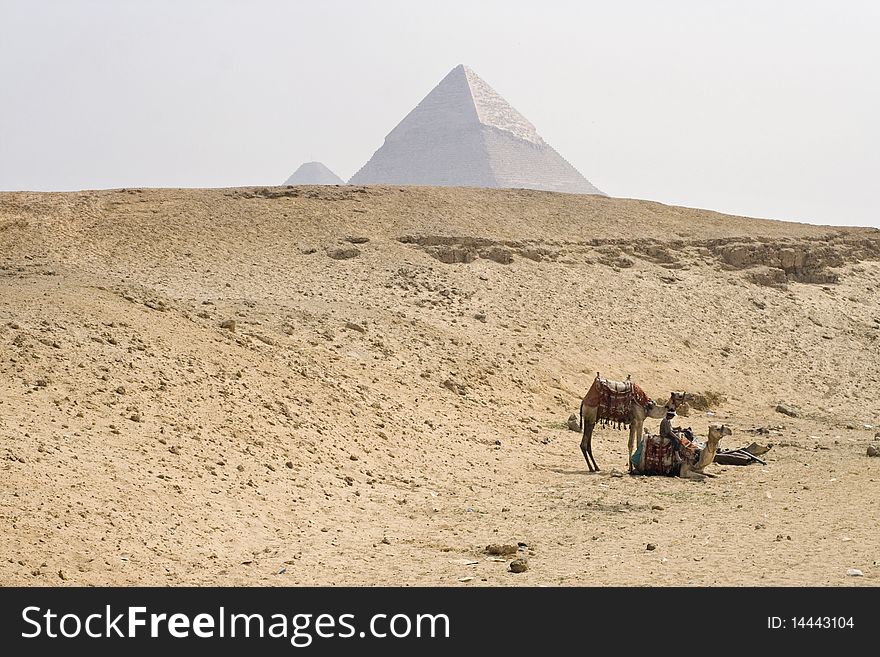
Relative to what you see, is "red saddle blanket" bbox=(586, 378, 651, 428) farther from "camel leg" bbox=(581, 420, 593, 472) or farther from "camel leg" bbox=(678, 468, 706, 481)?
"camel leg" bbox=(678, 468, 706, 481)

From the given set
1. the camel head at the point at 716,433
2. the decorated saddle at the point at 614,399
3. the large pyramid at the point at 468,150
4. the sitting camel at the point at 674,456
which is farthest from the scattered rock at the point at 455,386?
the large pyramid at the point at 468,150

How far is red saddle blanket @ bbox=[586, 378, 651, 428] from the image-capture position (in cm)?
1359

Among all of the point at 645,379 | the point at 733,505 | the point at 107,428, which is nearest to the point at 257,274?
the point at 645,379

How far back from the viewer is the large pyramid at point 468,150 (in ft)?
335

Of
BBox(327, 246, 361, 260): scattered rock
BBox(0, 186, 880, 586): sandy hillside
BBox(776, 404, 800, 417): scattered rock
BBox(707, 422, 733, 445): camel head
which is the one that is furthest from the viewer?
BBox(327, 246, 361, 260): scattered rock

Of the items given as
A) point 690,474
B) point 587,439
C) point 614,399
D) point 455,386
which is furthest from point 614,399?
point 455,386

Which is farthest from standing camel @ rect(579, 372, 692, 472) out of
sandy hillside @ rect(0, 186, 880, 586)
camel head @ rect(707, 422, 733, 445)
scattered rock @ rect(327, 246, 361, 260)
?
scattered rock @ rect(327, 246, 361, 260)

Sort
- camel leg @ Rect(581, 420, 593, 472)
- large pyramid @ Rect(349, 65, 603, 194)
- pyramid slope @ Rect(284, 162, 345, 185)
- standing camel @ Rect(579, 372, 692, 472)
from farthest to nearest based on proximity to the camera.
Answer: pyramid slope @ Rect(284, 162, 345, 185) < large pyramid @ Rect(349, 65, 603, 194) < standing camel @ Rect(579, 372, 692, 472) < camel leg @ Rect(581, 420, 593, 472)

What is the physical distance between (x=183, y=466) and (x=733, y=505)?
18.0 feet

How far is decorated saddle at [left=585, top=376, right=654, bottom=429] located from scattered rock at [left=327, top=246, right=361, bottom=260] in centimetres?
1167

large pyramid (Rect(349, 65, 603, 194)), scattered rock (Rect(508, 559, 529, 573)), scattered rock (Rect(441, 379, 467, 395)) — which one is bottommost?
scattered rock (Rect(508, 559, 529, 573))

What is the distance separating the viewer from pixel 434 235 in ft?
84.6

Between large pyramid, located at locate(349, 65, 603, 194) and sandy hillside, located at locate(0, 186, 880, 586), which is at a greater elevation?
large pyramid, located at locate(349, 65, 603, 194)
